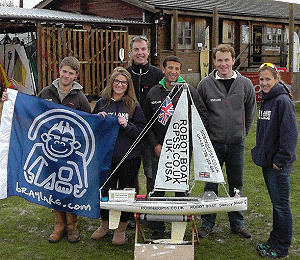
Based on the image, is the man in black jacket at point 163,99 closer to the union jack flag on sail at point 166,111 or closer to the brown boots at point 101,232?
the union jack flag on sail at point 166,111

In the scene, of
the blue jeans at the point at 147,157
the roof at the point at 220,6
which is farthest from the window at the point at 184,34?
the blue jeans at the point at 147,157

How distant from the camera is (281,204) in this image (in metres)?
4.12

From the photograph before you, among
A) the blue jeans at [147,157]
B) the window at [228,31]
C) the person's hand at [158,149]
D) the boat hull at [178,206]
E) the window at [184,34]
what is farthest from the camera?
the window at [228,31]

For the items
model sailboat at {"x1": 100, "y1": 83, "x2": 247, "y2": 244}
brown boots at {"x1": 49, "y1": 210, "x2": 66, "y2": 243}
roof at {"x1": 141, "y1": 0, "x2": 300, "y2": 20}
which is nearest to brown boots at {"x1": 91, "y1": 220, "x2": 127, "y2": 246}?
brown boots at {"x1": 49, "y1": 210, "x2": 66, "y2": 243}

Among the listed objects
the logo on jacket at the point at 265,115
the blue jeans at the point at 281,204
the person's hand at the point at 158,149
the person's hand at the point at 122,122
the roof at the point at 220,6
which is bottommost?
the blue jeans at the point at 281,204

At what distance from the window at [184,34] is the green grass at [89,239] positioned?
14.1 meters

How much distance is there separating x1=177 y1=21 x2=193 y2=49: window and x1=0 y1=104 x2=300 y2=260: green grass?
46.1 ft

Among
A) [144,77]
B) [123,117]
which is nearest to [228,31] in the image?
[144,77]

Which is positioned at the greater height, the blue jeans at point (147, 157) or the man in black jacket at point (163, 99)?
the man in black jacket at point (163, 99)

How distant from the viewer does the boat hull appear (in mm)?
3855

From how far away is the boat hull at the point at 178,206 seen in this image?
3.86 meters

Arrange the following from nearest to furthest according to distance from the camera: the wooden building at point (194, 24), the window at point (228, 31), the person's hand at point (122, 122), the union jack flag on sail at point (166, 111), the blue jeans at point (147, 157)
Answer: the union jack flag on sail at point (166, 111), the person's hand at point (122, 122), the blue jeans at point (147, 157), the wooden building at point (194, 24), the window at point (228, 31)

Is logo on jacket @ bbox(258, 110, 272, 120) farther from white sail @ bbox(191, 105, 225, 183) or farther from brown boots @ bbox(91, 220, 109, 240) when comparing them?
brown boots @ bbox(91, 220, 109, 240)

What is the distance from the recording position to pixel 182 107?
418 centimetres
